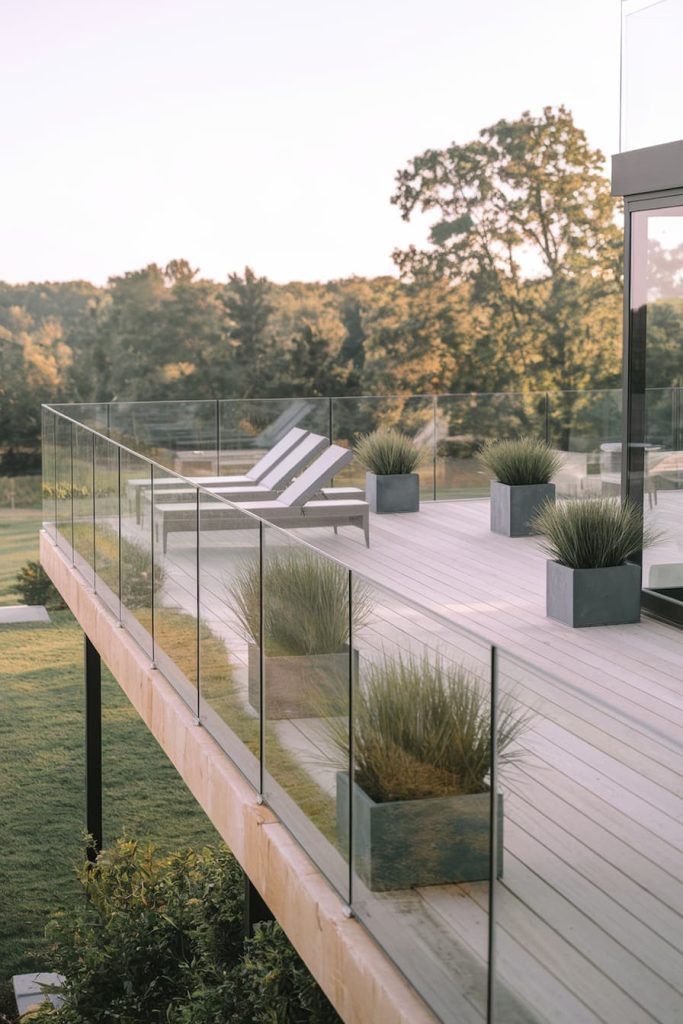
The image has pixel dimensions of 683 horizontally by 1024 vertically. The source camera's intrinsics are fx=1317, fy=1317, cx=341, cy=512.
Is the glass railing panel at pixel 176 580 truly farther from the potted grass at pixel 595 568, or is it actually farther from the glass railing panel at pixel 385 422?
the glass railing panel at pixel 385 422

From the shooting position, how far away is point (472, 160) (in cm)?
3628

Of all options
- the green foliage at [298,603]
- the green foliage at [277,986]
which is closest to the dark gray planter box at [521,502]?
the green foliage at [277,986]

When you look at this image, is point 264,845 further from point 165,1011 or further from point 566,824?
point 165,1011

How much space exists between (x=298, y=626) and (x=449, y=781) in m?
1.25

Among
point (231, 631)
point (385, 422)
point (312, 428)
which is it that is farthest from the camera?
point (312, 428)

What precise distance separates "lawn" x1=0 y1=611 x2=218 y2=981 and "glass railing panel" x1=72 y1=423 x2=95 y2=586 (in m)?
5.59

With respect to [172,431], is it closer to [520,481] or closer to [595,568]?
[520,481]

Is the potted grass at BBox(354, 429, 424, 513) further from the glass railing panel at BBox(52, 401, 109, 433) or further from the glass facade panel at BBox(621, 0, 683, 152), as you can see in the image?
the glass facade panel at BBox(621, 0, 683, 152)

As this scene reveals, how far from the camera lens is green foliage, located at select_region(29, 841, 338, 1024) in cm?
758

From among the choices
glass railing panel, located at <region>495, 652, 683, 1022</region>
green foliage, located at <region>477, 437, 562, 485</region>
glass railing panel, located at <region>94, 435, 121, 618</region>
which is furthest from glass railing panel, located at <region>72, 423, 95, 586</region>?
glass railing panel, located at <region>495, 652, 683, 1022</region>

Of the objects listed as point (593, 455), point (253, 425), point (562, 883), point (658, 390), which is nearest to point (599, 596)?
point (658, 390)

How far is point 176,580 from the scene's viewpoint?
6828mm

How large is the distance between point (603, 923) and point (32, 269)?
40.2 metres

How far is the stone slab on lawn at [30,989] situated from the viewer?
11.1 m
